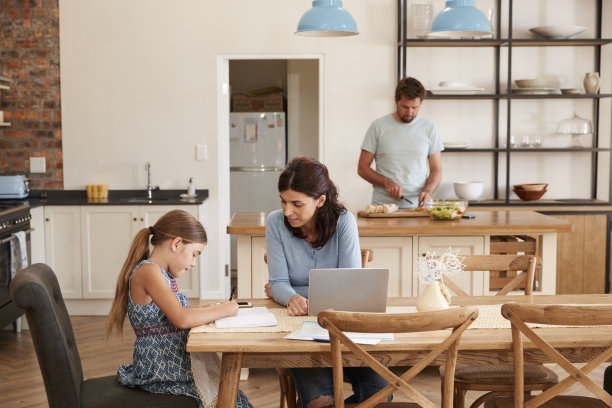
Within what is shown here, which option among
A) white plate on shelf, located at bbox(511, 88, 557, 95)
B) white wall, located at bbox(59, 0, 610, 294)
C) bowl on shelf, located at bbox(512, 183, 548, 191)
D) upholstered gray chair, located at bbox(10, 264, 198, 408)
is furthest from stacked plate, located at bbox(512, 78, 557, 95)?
upholstered gray chair, located at bbox(10, 264, 198, 408)

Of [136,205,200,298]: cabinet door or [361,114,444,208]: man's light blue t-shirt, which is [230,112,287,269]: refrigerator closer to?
[136,205,200,298]: cabinet door

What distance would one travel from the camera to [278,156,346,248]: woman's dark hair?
8.80ft

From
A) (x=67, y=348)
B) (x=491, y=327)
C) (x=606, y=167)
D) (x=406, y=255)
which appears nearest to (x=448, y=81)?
(x=606, y=167)

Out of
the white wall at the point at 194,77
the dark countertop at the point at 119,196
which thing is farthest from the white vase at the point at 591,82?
the dark countertop at the point at 119,196

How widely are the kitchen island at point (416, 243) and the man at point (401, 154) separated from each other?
26.7 inches

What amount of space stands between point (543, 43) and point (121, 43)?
3306 mm

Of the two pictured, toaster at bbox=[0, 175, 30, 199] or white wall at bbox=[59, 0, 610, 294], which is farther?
white wall at bbox=[59, 0, 610, 294]

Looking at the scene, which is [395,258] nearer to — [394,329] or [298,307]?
[298,307]

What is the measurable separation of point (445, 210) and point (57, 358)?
2.41m

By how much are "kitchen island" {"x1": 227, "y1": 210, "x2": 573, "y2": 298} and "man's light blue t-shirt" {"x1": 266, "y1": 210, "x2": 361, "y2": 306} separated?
3.36 feet

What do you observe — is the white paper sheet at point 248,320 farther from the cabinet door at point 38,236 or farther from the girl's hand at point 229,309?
the cabinet door at point 38,236

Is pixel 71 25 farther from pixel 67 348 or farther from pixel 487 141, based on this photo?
pixel 67 348

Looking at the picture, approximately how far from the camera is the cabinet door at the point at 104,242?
5469 millimetres

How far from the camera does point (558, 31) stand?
5.67m
